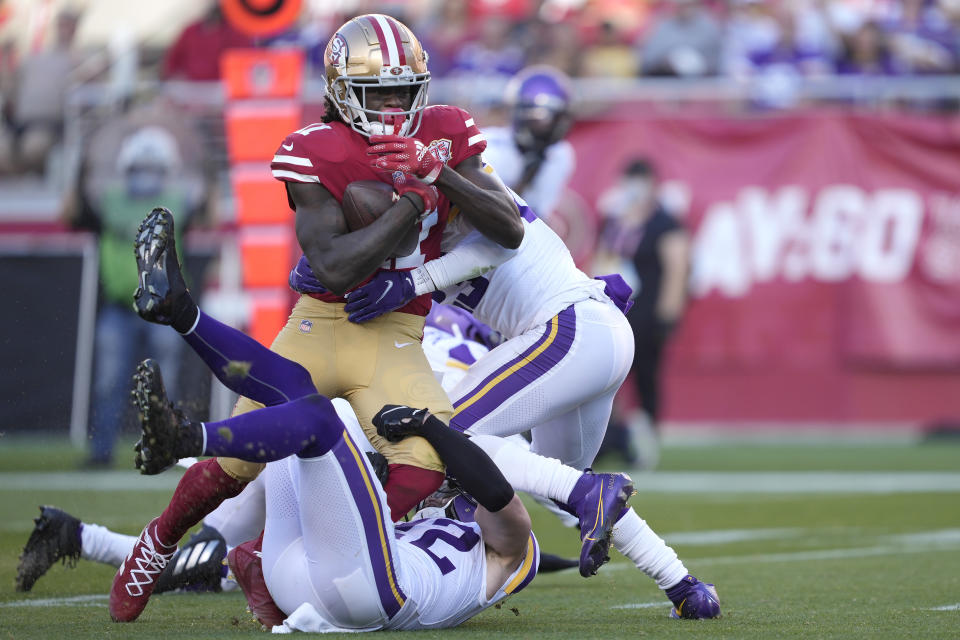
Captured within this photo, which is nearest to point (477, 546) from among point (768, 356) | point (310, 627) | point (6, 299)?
point (310, 627)

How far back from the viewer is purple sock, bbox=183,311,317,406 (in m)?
4.03

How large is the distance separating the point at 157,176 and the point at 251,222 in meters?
1.91

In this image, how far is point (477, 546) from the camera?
4219 millimetres

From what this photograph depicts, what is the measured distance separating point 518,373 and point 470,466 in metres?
0.65

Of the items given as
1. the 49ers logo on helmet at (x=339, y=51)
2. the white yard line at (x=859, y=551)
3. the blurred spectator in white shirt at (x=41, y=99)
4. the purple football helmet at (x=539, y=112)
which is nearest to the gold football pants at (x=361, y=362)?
the 49ers logo on helmet at (x=339, y=51)

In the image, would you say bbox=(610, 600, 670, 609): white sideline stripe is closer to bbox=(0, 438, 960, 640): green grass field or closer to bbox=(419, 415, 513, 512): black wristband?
bbox=(0, 438, 960, 640): green grass field

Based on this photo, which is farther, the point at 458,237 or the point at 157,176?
the point at 157,176

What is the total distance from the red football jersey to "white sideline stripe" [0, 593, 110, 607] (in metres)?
1.23

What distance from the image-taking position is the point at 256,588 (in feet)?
13.5

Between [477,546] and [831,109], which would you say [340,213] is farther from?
[831,109]

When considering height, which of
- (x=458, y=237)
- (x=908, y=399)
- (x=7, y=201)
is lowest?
(x=908, y=399)

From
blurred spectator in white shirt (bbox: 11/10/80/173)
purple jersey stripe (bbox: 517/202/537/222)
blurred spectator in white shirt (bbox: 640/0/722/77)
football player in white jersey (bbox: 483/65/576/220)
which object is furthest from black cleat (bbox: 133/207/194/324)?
blurred spectator in white shirt (bbox: 11/10/80/173)

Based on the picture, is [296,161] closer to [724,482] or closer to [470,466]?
[470,466]

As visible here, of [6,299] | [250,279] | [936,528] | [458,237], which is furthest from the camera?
[6,299]
